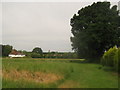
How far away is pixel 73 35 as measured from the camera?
40.5m

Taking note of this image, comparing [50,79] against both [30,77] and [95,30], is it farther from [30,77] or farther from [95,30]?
[95,30]

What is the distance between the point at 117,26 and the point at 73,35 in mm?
8849

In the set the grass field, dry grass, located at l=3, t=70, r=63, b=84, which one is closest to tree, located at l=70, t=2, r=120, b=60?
the grass field

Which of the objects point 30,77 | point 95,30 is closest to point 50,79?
point 30,77

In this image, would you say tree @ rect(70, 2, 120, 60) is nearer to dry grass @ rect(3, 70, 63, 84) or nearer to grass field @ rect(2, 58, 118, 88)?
A: grass field @ rect(2, 58, 118, 88)

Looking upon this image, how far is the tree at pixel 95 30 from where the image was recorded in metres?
35.9

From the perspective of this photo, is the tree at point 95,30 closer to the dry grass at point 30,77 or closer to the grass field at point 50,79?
the grass field at point 50,79

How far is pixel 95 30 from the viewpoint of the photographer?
118ft

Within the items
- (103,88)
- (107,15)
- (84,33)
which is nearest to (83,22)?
(84,33)

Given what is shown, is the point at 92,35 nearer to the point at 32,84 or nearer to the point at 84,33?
the point at 84,33

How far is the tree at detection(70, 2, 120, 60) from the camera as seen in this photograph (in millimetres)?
35875

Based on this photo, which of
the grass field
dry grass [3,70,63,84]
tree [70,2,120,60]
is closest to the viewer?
the grass field

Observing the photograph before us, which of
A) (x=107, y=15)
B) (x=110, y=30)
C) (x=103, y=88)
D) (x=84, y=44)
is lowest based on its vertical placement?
(x=103, y=88)

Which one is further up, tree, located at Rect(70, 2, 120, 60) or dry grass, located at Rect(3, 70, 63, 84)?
tree, located at Rect(70, 2, 120, 60)
